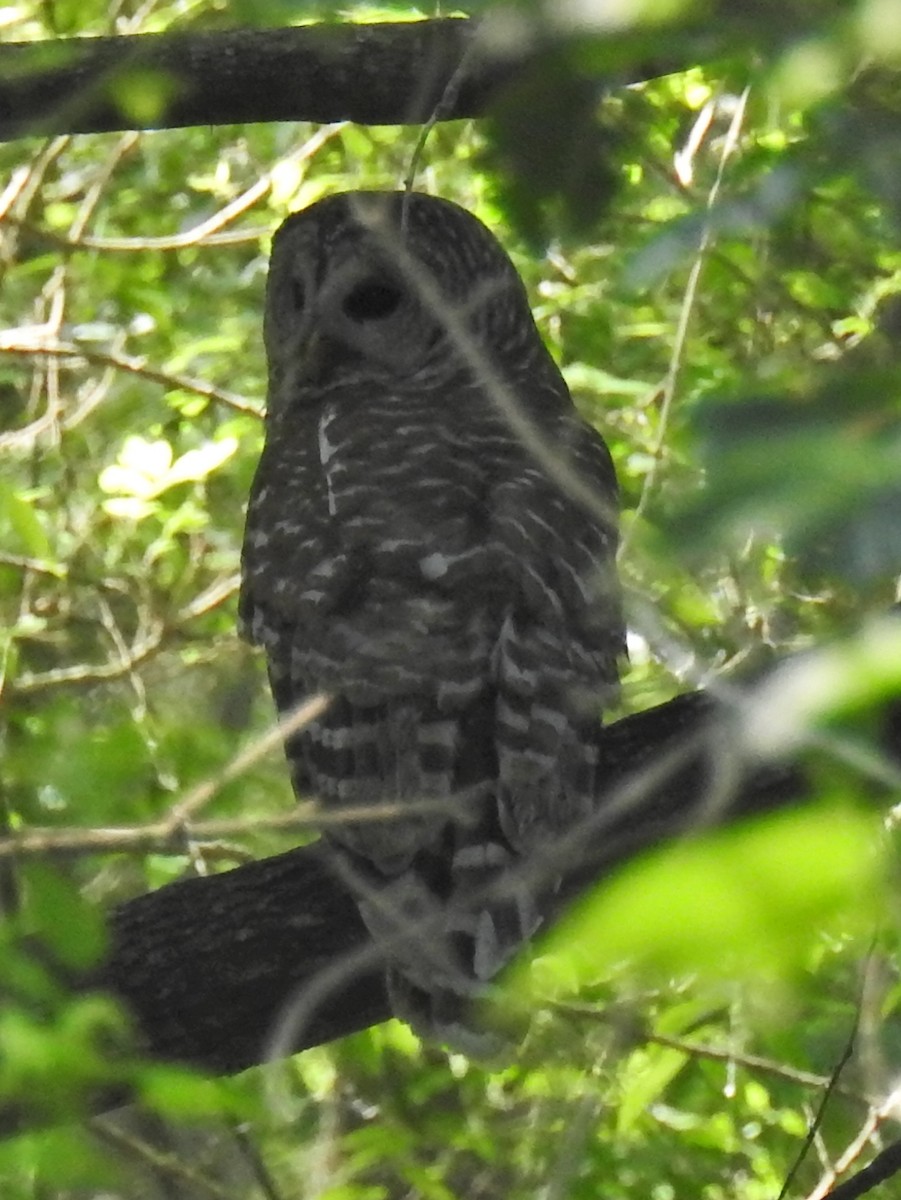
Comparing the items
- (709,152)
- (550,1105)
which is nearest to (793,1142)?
(550,1105)

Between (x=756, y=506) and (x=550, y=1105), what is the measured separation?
2.95m

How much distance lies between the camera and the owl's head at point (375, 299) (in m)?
3.63

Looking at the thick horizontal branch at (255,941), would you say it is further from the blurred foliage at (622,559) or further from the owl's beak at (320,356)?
the owl's beak at (320,356)

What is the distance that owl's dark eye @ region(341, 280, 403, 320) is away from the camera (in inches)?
146

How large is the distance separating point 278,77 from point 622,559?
132 cm

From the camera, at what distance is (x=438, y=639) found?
8.72 ft

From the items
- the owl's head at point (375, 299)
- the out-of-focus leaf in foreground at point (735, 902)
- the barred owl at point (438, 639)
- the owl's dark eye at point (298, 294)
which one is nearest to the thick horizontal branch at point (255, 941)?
the barred owl at point (438, 639)

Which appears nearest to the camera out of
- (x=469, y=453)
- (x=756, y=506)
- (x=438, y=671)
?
(x=756, y=506)

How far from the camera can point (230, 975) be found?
8.07 feet

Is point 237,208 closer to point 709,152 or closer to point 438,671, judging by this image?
point 709,152

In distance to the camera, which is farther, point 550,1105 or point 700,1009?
point 550,1105

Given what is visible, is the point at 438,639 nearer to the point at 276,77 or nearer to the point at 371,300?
the point at 276,77

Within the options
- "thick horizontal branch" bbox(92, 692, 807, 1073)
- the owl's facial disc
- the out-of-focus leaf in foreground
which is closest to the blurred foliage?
the out-of-focus leaf in foreground

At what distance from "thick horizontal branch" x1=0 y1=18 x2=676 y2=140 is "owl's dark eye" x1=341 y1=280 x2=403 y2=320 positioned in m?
0.90
